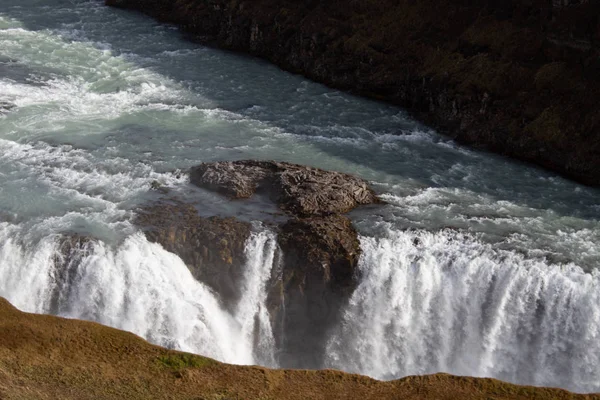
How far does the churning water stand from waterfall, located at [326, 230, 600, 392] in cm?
4

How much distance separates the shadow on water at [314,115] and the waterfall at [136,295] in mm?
6913

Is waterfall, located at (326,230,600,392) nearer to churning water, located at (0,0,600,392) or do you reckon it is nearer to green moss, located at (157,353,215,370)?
churning water, located at (0,0,600,392)

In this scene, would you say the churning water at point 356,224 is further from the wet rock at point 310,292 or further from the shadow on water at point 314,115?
the wet rock at point 310,292

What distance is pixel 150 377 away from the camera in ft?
57.7

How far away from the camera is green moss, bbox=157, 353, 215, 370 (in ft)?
59.1

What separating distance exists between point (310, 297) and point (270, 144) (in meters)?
8.41

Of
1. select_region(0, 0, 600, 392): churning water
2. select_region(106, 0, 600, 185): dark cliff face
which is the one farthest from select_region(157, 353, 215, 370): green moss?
select_region(106, 0, 600, 185): dark cliff face

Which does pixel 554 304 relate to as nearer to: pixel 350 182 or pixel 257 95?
pixel 350 182

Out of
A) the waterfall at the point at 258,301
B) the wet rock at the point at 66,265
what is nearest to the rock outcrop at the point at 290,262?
the waterfall at the point at 258,301

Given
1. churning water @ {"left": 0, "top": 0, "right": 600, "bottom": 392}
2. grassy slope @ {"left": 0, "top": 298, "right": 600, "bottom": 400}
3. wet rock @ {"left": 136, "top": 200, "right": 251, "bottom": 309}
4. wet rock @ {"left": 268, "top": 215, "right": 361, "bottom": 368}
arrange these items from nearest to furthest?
grassy slope @ {"left": 0, "top": 298, "right": 600, "bottom": 400}, churning water @ {"left": 0, "top": 0, "right": 600, "bottom": 392}, wet rock @ {"left": 268, "top": 215, "right": 361, "bottom": 368}, wet rock @ {"left": 136, "top": 200, "right": 251, "bottom": 309}

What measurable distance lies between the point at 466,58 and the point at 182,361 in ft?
69.7

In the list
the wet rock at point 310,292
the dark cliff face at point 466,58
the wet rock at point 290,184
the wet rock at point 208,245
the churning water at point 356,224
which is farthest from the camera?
the dark cliff face at point 466,58

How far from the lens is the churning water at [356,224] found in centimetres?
2223

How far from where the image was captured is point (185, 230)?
77.5ft
